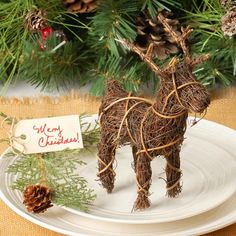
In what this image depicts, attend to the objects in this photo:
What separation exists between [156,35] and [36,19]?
238mm

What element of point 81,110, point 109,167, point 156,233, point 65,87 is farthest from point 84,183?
point 65,87

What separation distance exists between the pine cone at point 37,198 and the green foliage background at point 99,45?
1.41ft

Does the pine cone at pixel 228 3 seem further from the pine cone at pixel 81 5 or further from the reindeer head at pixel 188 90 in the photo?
the reindeer head at pixel 188 90

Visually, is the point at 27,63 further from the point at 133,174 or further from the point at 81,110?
the point at 133,174

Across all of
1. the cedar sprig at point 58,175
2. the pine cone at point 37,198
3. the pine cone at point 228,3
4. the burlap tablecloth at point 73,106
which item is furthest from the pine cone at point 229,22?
the pine cone at point 37,198

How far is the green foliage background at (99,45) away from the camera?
1.29 m

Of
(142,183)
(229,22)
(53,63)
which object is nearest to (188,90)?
(142,183)

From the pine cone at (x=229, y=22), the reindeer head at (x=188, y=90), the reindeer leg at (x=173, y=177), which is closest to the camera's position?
the reindeer head at (x=188, y=90)

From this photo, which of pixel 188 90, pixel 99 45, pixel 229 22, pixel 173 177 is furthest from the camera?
pixel 99 45

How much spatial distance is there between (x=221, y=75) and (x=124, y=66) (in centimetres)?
20

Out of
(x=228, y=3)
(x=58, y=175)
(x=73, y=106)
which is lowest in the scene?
(x=73, y=106)

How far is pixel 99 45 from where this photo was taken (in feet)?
4.43

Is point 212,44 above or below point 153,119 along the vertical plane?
below

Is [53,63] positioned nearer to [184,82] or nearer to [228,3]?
[228,3]
